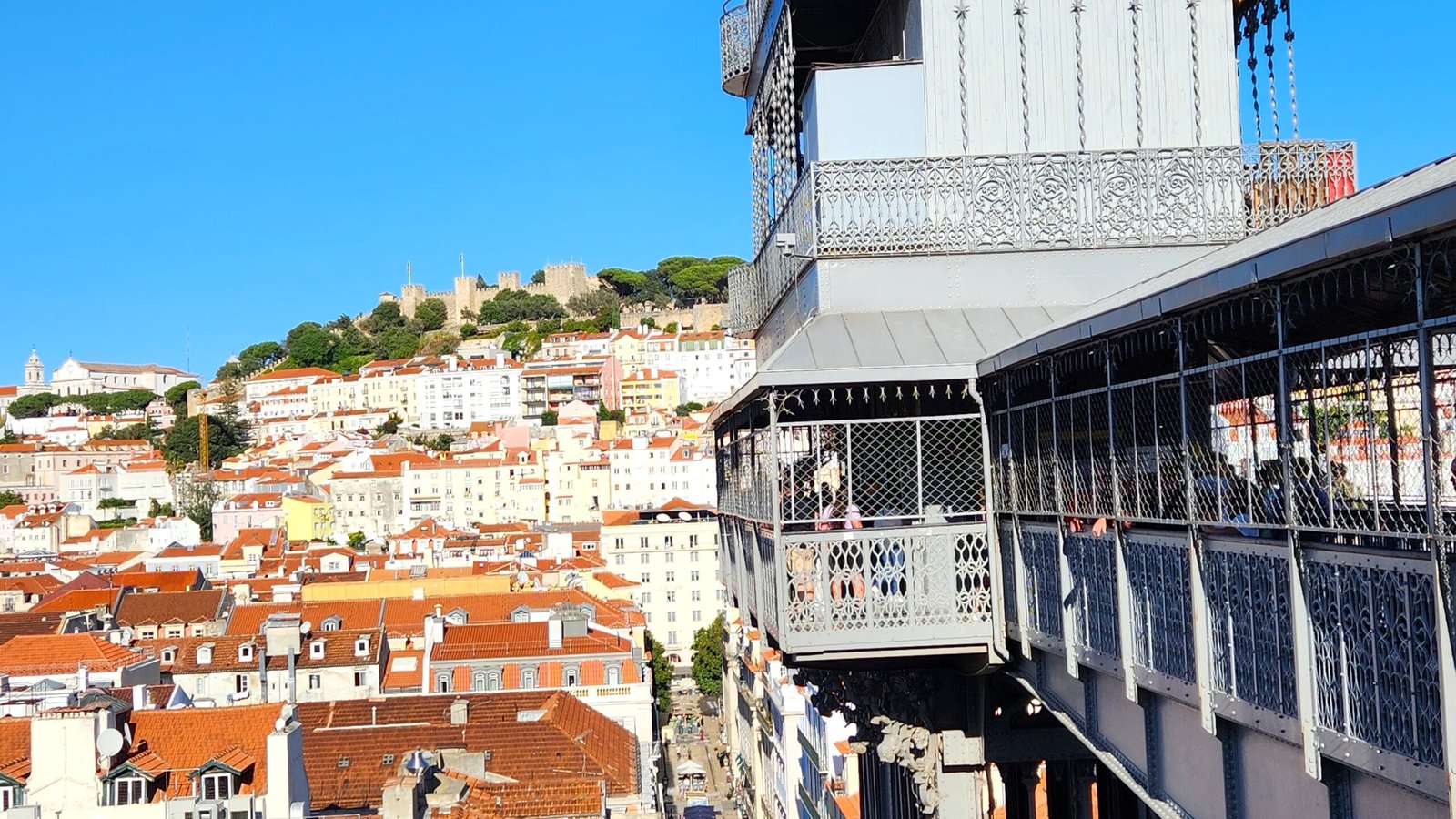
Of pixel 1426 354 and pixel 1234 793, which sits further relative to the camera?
pixel 1234 793

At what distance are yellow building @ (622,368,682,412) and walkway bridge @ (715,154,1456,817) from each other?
128 m

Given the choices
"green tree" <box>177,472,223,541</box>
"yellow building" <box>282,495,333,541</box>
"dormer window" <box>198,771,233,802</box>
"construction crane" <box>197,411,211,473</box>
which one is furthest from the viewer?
"construction crane" <box>197,411,211,473</box>

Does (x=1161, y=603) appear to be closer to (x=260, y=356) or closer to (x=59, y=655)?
(x=59, y=655)

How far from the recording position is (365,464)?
355ft

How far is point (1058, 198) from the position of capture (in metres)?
8.07

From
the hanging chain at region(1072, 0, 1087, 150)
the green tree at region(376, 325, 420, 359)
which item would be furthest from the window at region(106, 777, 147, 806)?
the green tree at region(376, 325, 420, 359)

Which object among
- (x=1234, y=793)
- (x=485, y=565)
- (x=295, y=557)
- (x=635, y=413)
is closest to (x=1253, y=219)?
(x=1234, y=793)

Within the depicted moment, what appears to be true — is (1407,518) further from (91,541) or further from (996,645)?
(91,541)

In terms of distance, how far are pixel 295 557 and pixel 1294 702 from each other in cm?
7257

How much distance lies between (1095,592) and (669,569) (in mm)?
66596

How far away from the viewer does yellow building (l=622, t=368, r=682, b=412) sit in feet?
447

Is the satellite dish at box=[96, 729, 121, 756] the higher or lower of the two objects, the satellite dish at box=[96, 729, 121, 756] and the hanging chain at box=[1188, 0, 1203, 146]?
the lower

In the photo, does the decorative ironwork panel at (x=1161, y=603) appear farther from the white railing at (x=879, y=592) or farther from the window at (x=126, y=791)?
the window at (x=126, y=791)

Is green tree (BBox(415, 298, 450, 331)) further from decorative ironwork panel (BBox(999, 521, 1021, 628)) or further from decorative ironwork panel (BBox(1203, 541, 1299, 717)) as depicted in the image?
decorative ironwork panel (BBox(1203, 541, 1299, 717))
